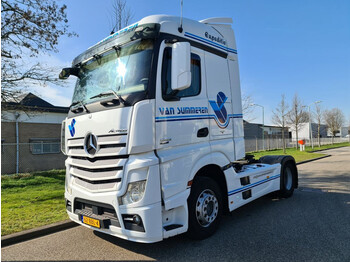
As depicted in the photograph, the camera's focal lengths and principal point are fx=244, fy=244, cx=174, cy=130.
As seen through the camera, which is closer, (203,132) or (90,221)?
(90,221)

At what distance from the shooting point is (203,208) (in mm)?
3818

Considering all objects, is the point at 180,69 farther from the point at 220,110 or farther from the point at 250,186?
the point at 250,186

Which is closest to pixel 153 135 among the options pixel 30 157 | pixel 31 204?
pixel 31 204

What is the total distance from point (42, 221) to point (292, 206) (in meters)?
5.42

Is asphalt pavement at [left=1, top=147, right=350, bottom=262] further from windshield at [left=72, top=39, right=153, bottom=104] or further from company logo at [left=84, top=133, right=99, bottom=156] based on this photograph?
windshield at [left=72, top=39, right=153, bottom=104]

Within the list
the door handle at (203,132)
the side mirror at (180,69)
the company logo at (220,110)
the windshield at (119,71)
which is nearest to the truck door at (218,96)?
the company logo at (220,110)

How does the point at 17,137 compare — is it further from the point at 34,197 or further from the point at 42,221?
the point at 42,221

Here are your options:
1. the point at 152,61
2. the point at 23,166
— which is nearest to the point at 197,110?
the point at 152,61

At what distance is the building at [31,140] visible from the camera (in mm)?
18159

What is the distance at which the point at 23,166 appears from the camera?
61.3 ft

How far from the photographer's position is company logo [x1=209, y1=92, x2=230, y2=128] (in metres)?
4.22

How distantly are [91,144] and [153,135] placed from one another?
979mm

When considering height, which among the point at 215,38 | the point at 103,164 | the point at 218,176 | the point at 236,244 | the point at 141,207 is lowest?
the point at 236,244

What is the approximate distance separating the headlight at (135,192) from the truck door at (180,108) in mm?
542
